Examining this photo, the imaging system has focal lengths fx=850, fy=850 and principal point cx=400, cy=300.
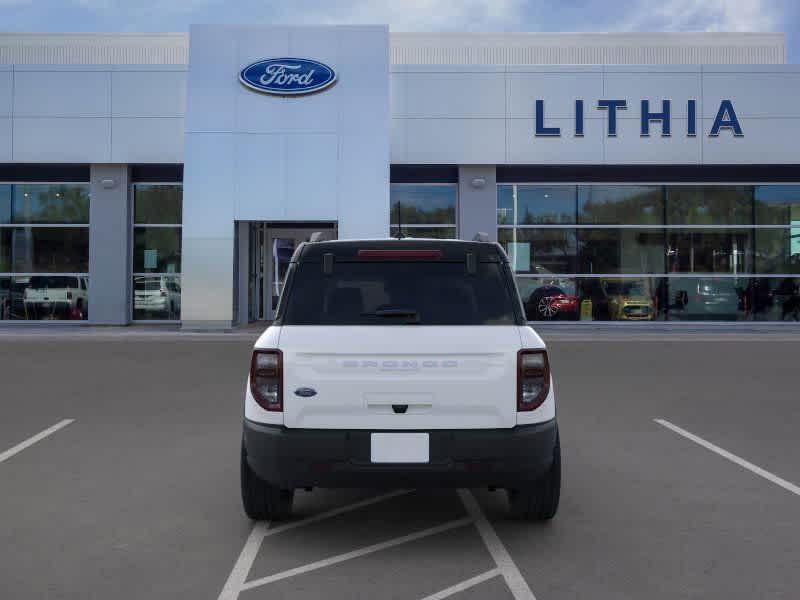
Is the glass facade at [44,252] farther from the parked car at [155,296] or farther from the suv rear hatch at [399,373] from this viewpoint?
the suv rear hatch at [399,373]

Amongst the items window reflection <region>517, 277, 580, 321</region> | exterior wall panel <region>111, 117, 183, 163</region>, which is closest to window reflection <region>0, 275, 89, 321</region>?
exterior wall panel <region>111, 117, 183, 163</region>

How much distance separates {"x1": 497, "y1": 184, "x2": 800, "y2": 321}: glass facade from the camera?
2470 centimetres

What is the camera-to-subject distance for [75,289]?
81.1 feet

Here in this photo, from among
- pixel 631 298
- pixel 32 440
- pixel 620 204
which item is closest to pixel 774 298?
pixel 631 298

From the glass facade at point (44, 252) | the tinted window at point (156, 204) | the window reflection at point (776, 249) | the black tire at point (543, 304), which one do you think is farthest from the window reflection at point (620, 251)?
the glass facade at point (44, 252)

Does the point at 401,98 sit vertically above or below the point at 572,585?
above

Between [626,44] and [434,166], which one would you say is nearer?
[434,166]

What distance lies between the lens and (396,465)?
4.50 m

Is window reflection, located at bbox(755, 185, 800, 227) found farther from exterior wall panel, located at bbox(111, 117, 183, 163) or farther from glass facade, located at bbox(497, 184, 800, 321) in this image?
exterior wall panel, located at bbox(111, 117, 183, 163)

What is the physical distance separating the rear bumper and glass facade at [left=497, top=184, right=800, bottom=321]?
801 inches

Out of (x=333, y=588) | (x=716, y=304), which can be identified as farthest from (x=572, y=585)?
(x=716, y=304)

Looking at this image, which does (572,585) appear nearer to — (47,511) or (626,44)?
(47,511)

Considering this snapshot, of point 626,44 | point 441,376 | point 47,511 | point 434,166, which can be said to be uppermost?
point 626,44

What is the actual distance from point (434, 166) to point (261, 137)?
5.08 meters
